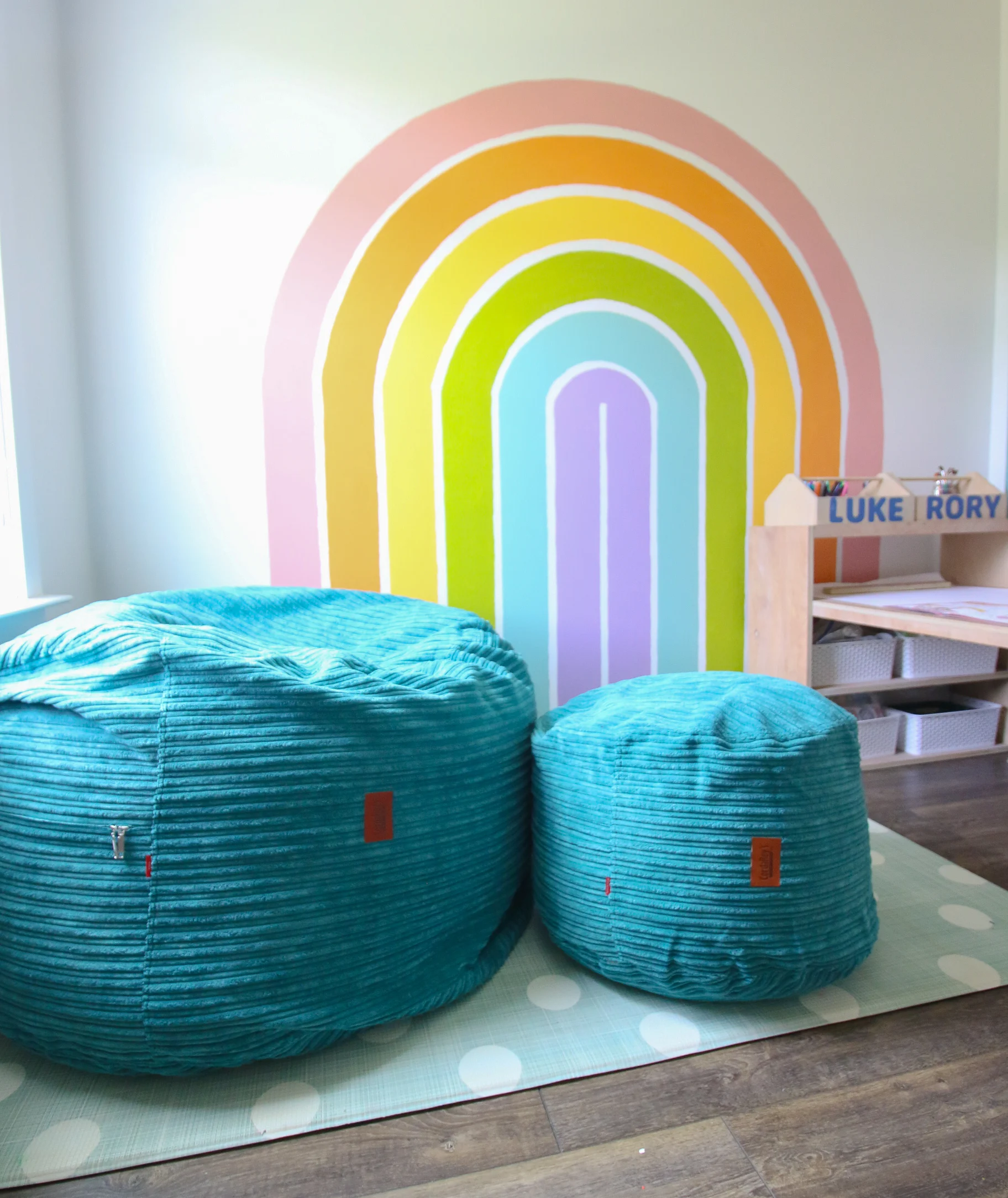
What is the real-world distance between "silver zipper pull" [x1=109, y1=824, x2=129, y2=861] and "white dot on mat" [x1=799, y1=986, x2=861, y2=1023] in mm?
1042

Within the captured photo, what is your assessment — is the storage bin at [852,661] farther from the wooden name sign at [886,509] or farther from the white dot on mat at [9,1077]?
the white dot on mat at [9,1077]

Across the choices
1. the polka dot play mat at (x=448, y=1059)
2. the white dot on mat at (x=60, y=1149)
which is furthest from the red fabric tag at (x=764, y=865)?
the white dot on mat at (x=60, y=1149)

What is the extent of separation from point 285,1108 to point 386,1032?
185 mm

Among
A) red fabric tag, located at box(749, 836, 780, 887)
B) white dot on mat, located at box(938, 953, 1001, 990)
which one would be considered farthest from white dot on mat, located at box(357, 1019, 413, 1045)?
white dot on mat, located at box(938, 953, 1001, 990)

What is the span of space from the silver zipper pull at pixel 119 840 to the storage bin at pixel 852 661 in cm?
200

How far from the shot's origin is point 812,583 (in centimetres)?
243

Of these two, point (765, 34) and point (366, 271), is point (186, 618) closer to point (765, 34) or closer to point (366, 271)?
point (366, 271)

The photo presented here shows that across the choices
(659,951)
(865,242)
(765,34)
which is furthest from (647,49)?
(659,951)

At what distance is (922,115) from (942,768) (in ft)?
7.25

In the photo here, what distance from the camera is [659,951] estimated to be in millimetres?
1225

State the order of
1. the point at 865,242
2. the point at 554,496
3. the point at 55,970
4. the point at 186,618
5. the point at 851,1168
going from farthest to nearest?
the point at 865,242 < the point at 554,496 < the point at 186,618 < the point at 55,970 < the point at 851,1168

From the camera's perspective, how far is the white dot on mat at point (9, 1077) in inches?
43.1

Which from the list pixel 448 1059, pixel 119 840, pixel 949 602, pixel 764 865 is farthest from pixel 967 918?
pixel 119 840

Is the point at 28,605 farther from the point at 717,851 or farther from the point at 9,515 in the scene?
the point at 717,851
